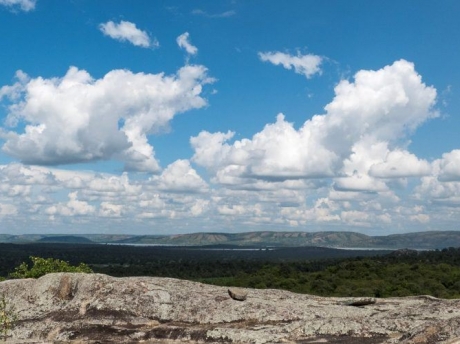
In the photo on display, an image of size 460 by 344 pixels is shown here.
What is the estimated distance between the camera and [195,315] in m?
20.9

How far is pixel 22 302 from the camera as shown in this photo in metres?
23.9

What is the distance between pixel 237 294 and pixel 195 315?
85.3 inches

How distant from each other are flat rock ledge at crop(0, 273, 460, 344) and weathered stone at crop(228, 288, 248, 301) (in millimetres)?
176

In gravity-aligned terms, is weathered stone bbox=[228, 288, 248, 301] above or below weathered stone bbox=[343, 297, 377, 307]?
above

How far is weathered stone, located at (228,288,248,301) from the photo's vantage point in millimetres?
21938

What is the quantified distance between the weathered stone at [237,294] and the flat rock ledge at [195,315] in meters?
0.18

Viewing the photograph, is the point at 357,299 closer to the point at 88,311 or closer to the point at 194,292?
the point at 194,292

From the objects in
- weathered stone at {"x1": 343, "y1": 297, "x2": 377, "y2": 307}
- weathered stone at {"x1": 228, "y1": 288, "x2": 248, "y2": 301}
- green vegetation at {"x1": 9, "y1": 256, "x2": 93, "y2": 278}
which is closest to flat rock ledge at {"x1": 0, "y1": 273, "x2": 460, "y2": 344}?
weathered stone at {"x1": 343, "y1": 297, "x2": 377, "y2": 307}

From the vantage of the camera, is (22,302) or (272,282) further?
(272,282)

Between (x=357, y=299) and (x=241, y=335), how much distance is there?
727 cm

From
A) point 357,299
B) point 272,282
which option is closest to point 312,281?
point 272,282

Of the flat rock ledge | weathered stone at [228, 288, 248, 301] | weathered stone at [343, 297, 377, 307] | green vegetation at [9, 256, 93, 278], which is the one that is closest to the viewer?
the flat rock ledge

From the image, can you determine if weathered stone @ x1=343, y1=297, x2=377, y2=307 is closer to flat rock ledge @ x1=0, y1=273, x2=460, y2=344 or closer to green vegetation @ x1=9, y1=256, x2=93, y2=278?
flat rock ledge @ x1=0, y1=273, x2=460, y2=344

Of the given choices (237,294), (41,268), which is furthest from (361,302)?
(41,268)
